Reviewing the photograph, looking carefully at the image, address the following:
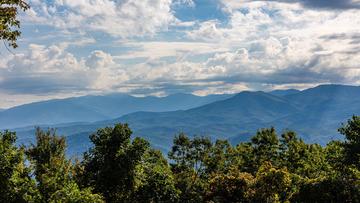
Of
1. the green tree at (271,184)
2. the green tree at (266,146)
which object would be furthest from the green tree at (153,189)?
the green tree at (266,146)

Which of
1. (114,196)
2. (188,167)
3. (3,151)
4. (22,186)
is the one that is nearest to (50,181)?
(22,186)

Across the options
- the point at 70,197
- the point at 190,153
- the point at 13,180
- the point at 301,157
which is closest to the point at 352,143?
the point at 301,157

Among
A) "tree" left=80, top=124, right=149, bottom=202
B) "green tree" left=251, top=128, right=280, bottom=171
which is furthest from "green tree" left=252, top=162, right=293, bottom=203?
"green tree" left=251, top=128, right=280, bottom=171

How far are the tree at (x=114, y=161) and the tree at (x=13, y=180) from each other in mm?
14373

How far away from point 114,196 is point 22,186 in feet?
62.1

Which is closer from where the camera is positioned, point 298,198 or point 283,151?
point 298,198

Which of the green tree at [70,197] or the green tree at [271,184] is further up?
the green tree at [70,197]

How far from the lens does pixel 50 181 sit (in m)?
28.5

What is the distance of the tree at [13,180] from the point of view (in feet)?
92.3

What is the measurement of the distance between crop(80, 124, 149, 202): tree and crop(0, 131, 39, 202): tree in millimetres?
14373

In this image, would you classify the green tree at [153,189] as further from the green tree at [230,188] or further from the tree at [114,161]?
the green tree at [230,188]

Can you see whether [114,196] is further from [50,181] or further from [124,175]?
[50,181]

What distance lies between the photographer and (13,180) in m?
28.7

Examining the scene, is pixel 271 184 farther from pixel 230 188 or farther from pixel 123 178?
pixel 123 178
